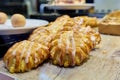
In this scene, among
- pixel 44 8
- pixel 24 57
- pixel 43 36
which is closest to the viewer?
pixel 24 57

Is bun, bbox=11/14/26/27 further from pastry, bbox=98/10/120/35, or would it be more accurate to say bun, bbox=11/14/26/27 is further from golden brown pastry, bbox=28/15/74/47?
pastry, bbox=98/10/120/35

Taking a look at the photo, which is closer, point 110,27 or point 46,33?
point 46,33

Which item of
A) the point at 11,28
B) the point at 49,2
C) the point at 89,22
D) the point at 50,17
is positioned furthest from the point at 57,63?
the point at 49,2

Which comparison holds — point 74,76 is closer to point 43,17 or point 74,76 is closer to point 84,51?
point 84,51

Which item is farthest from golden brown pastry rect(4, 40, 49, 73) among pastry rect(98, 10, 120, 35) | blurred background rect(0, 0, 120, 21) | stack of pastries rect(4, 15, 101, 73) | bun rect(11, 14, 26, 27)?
blurred background rect(0, 0, 120, 21)

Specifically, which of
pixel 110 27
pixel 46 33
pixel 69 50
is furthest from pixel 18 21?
pixel 110 27

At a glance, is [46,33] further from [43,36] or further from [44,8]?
[44,8]
